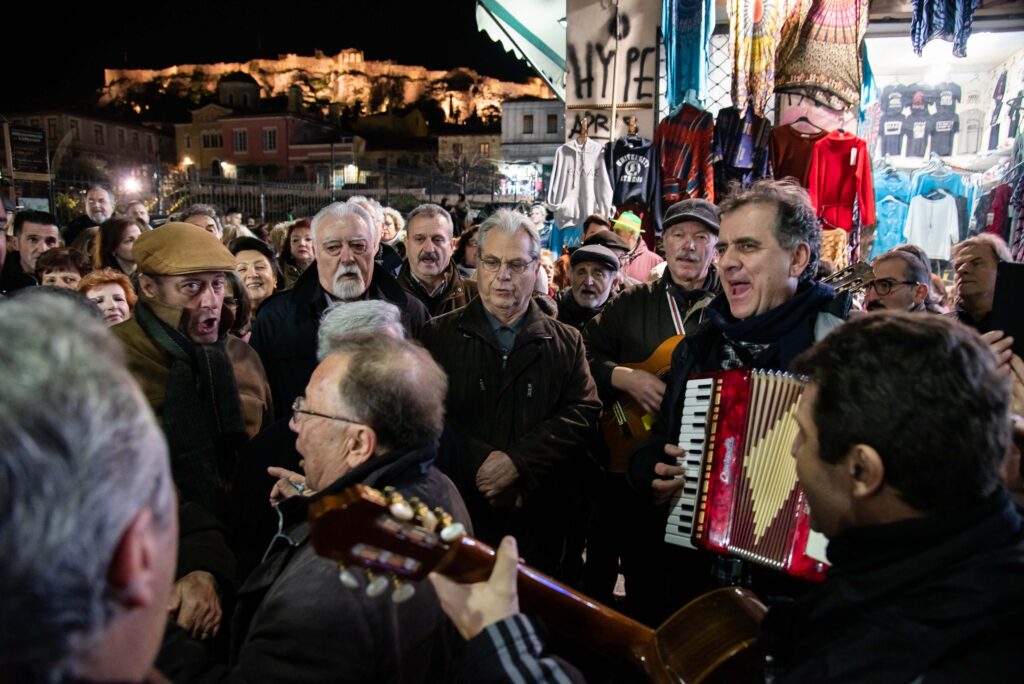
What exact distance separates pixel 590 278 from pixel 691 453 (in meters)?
2.68

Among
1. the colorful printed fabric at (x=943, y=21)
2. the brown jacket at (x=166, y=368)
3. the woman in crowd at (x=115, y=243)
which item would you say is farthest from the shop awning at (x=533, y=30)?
the brown jacket at (x=166, y=368)

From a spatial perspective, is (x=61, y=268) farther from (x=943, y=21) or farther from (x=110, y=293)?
(x=943, y=21)

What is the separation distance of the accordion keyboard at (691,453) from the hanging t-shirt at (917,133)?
855 cm

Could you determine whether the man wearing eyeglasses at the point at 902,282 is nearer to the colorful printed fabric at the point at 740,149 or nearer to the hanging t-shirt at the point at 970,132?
the colorful printed fabric at the point at 740,149

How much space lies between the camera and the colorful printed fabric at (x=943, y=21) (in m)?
7.15

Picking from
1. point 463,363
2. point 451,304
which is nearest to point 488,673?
point 463,363

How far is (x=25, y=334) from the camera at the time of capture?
0.70 metres

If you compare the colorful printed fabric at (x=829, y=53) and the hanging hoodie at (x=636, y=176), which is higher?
the colorful printed fabric at (x=829, y=53)

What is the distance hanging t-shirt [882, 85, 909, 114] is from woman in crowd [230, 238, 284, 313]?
8.50 metres

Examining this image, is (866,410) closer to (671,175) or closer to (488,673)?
(488,673)

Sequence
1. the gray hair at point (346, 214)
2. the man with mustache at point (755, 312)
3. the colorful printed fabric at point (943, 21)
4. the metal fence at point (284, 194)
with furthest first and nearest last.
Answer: the metal fence at point (284, 194)
the colorful printed fabric at point (943, 21)
the gray hair at point (346, 214)
the man with mustache at point (755, 312)

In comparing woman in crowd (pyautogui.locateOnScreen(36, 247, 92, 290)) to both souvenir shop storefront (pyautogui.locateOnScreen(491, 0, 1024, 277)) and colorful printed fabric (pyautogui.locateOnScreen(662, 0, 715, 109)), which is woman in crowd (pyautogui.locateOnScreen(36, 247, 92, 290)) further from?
colorful printed fabric (pyautogui.locateOnScreen(662, 0, 715, 109))

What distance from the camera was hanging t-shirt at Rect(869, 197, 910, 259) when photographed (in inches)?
357

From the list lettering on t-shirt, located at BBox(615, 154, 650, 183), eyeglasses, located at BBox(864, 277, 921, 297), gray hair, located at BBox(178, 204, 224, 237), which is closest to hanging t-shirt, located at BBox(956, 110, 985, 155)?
lettering on t-shirt, located at BBox(615, 154, 650, 183)
